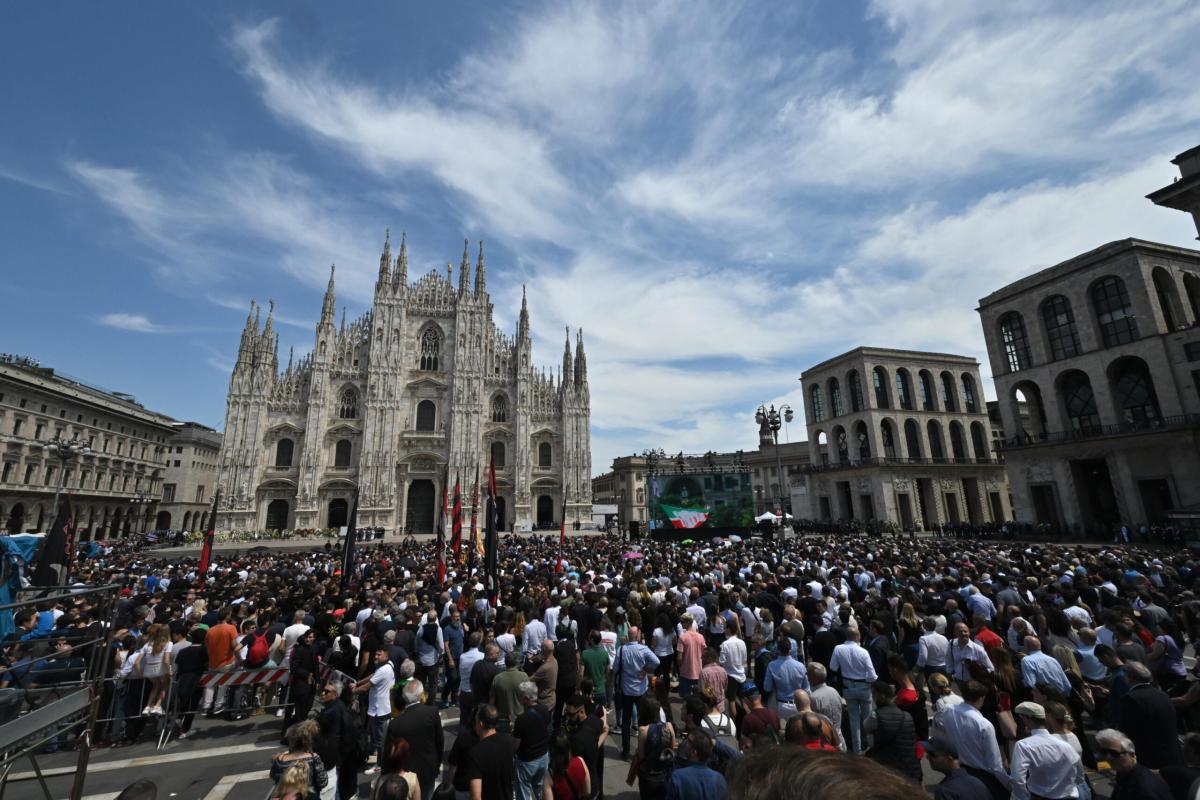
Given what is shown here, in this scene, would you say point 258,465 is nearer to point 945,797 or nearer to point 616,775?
point 616,775

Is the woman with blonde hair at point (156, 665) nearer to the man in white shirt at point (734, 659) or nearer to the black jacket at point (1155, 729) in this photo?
the man in white shirt at point (734, 659)

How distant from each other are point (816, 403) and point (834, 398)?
2.06 m

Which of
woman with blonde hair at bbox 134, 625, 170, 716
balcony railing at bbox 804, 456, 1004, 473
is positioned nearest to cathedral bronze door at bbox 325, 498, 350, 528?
woman with blonde hair at bbox 134, 625, 170, 716

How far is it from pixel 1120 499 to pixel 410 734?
35.1m

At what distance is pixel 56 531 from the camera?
9172 mm

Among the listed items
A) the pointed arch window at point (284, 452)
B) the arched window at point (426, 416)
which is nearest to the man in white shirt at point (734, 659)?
the arched window at point (426, 416)

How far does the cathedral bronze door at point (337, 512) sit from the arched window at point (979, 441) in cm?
5095

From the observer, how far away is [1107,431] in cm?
2680

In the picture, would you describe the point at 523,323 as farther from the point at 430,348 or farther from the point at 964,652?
the point at 964,652

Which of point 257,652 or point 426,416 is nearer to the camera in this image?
point 257,652

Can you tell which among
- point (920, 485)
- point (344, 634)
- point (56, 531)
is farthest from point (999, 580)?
point (920, 485)

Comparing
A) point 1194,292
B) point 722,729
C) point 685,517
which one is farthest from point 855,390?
point 722,729

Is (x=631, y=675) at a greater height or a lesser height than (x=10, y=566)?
lesser

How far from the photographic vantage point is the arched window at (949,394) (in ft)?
141
